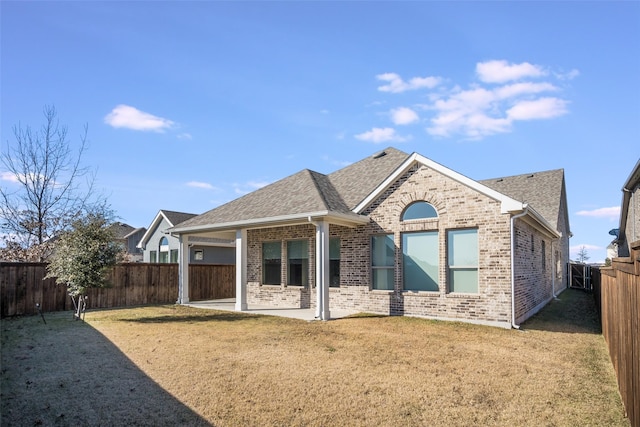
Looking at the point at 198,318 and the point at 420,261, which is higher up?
the point at 420,261

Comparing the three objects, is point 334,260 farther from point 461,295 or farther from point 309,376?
point 309,376

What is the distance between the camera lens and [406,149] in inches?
727

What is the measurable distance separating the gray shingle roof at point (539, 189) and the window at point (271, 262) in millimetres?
12454

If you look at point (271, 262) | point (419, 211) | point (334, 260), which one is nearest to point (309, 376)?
point (419, 211)

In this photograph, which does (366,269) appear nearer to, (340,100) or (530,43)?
(340,100)

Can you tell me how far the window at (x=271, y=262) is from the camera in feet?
53.1

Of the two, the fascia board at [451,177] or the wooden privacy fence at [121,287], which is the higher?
the fascia board at [451,177]

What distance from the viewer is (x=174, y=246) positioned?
2775 cm

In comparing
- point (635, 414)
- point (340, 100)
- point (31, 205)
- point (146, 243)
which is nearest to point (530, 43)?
point (340, 100)

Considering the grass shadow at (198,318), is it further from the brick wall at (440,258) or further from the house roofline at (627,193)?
the house roofline at (627,193)

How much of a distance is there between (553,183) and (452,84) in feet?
56.7

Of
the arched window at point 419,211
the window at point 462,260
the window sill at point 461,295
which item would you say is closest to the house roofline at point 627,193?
the window at point 462,260

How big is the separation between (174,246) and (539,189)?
77.5 ft

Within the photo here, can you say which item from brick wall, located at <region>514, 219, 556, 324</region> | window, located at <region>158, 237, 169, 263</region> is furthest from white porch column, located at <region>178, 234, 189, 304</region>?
brick wall, located at <region>514, 219, 556, 324</region>
